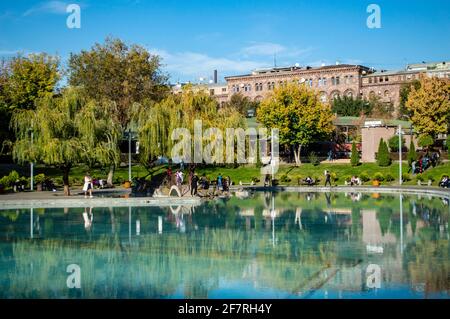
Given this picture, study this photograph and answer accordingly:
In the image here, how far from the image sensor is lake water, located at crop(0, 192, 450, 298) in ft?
35.1

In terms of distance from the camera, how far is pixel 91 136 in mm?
30922

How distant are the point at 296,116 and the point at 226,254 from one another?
4183 cm

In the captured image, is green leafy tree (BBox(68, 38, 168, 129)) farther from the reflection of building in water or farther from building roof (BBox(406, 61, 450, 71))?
building roof (BBox(406, 61, 450, 71))

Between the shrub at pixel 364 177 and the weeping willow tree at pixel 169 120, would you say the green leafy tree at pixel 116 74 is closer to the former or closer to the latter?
the weeping willow tree at pixel 169 120

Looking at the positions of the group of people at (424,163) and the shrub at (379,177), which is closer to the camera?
the shrub at (379,177)

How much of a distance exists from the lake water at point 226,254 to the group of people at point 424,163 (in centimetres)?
2059

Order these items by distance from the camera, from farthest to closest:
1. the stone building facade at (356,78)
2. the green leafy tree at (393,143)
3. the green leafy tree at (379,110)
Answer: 1. the stone building facade at (356,78)
2. the green leafy tree at (379,110)
3. the green leafy tree at (393,143)

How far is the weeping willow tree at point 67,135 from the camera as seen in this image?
3016cm

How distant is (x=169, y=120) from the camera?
40.0 meters

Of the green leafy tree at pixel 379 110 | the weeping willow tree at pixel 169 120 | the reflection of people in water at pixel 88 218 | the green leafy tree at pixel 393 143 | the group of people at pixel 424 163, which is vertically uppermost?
the green leafy tree at pixel 379 110

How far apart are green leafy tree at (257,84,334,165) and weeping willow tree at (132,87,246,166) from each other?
42.5 feet

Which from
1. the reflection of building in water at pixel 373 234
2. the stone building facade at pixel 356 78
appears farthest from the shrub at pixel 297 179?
the stone building facade at pixel 356 78

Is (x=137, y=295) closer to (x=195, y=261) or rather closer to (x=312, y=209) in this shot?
(x=195, y=261)

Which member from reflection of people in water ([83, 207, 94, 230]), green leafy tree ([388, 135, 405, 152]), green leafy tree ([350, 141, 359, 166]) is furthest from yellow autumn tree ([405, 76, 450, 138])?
reflection of people in water ([83, 207, 94, 230])
